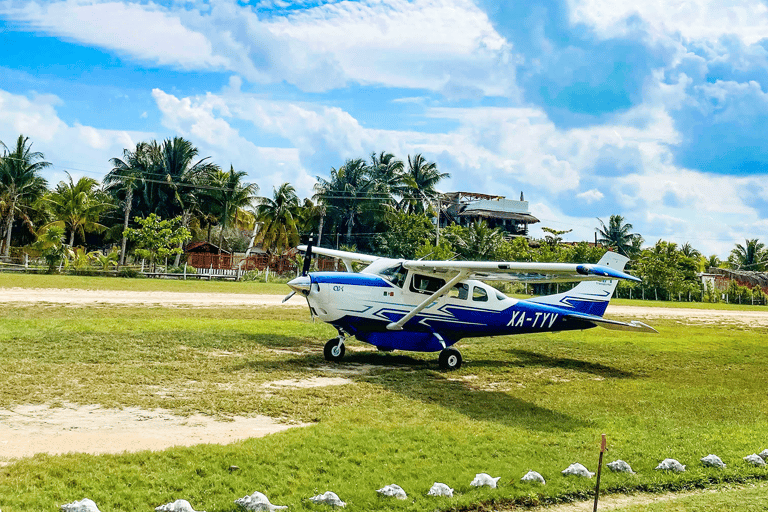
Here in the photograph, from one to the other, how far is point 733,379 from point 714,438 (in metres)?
7.62

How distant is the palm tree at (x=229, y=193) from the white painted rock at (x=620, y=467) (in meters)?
60.7

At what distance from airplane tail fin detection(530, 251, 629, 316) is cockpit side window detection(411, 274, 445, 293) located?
3.50 metres

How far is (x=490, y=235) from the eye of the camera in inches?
2510

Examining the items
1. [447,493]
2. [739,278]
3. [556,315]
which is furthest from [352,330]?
[739,278]

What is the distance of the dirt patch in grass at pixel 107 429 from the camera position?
27.6ft

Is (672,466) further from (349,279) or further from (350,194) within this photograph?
(350,194)

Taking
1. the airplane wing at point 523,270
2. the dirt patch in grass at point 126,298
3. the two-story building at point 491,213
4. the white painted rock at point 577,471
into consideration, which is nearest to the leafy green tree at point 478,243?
the two-story building at point 491,213

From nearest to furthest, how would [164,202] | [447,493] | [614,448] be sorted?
[447,493], [614,448], [164,202]

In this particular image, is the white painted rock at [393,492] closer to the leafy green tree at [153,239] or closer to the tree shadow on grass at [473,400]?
the tree shadow on grass at [473,400]

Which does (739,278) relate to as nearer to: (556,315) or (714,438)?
(556,315)

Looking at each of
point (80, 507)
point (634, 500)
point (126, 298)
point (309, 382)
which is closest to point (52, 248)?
point (126, 298)

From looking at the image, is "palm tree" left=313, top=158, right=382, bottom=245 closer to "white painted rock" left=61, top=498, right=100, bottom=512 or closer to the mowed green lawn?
the mowed green lawn

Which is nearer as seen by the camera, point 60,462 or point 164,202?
point 60,462

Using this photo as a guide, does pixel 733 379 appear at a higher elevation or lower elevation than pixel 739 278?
lower
